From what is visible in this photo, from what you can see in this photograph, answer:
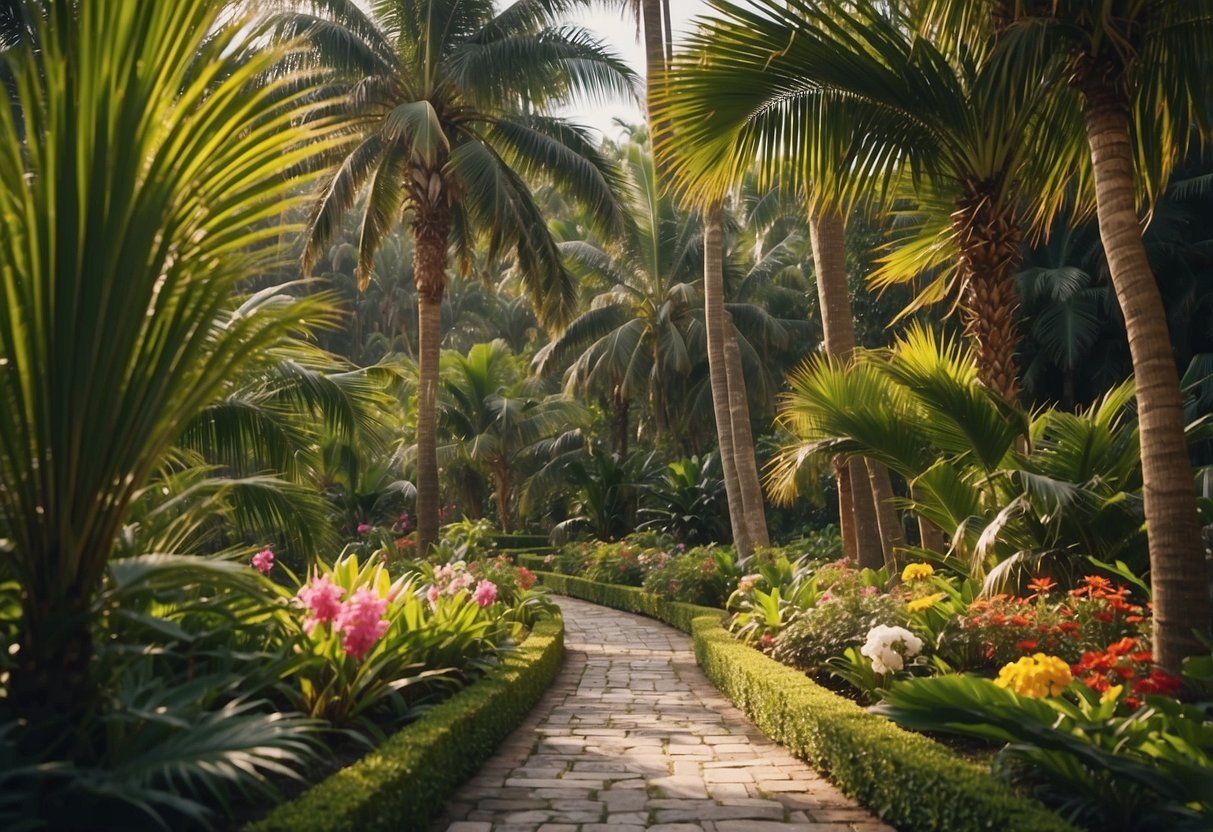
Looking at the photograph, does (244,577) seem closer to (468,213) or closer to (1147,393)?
(1147,393)

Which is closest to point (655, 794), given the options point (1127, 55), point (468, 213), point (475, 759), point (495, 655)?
point (475, 759)

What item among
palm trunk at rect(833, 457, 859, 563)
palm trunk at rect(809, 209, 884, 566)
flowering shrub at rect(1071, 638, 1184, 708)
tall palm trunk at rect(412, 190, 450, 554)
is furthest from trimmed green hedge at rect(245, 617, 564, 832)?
tall palm trunk at rect(412, 190, 450, 554)

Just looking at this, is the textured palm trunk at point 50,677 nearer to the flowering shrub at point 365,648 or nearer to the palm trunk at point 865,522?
the flowering shrub at point 365,648

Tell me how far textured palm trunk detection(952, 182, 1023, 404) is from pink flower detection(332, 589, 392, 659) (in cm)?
479

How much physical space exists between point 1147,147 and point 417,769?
5.63 m

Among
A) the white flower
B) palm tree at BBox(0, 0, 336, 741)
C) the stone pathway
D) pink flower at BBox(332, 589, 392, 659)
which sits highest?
palm tree at BBox(0, 0, 336, 741)

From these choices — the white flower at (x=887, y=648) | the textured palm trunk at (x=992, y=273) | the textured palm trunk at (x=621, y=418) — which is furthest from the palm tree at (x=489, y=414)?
the white flower at (x=887, y=648)

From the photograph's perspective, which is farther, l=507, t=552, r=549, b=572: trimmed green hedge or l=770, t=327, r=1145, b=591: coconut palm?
l=507, t=552, r=549, b=572: trimmed green hedge

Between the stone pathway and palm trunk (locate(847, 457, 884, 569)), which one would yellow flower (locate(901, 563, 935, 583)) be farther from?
palm trunk (locate(847, 457, 884, 569))

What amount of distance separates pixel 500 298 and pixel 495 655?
1562 inches

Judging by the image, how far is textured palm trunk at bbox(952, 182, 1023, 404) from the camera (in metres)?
7.34

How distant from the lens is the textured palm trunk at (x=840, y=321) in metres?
10.8

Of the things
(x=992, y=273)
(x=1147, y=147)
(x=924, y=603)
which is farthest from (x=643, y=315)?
(x=924, y=603)

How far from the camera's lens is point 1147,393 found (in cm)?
505
